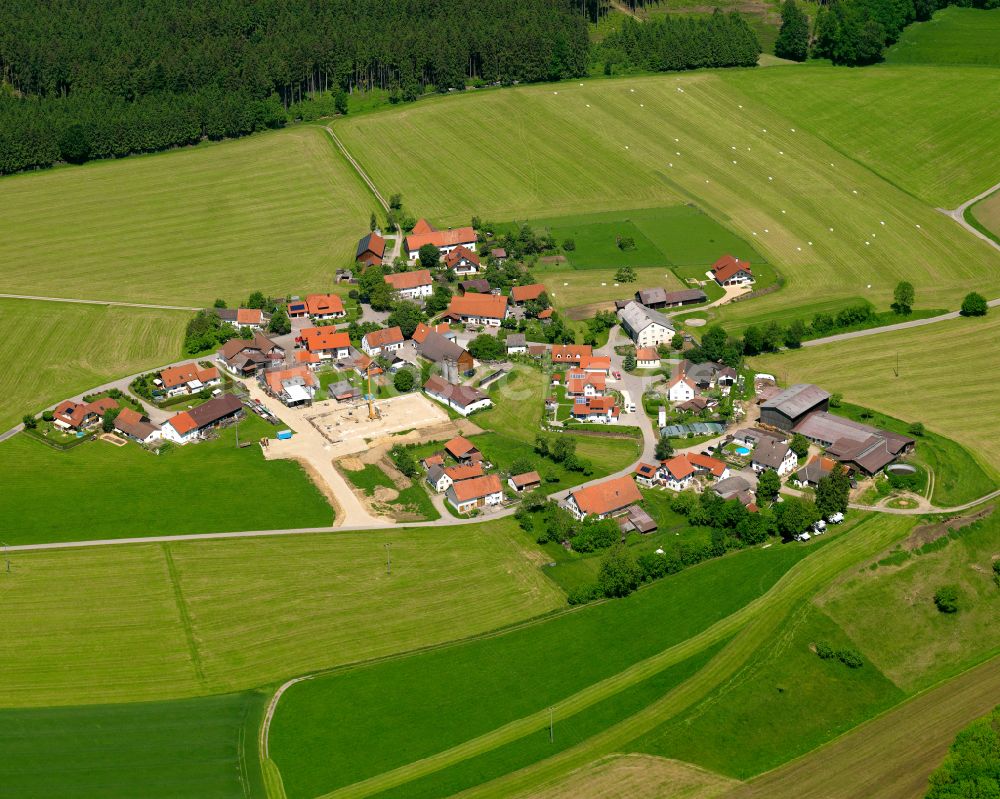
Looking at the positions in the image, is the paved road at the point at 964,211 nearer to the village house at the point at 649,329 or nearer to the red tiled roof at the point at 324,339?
the village house at the point at 649,329

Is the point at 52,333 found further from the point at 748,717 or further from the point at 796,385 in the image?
the point at 748,717

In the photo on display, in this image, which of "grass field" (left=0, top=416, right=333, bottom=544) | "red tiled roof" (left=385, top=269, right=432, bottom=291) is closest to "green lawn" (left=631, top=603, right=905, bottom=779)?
"grass field" (left=0, top=416, right=333, bottom=544)

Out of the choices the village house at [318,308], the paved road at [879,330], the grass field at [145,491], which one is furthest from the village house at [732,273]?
the grass field at [145,491]

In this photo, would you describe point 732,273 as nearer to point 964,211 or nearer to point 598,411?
point 598,411

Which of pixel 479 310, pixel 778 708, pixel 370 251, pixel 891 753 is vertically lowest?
pixel 891 753

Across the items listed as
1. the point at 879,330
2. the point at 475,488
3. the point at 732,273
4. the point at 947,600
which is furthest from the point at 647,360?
the point at 947,600

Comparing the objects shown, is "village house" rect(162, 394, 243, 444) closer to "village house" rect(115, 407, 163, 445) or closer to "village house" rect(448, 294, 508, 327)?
"village house" rect(115, 407, 163, 445)
